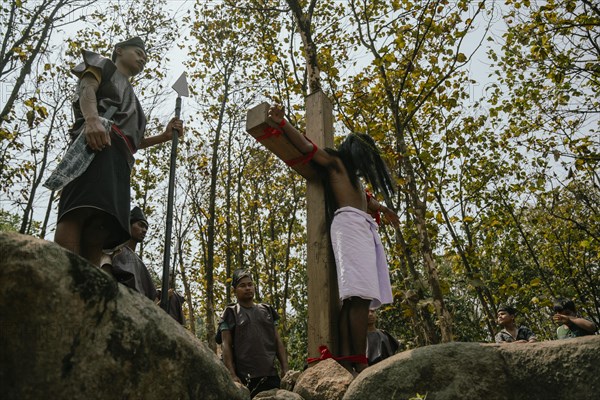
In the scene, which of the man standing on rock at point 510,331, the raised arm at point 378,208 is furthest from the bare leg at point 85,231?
the man standing on rock at point 510,331

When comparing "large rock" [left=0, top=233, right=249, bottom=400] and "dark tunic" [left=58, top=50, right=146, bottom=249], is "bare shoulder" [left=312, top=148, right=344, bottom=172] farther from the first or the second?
"large rock" [left=0, top=233, right=249, bottom=400]

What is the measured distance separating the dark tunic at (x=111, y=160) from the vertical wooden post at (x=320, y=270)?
5.21 ft

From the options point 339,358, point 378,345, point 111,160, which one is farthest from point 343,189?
point 378,345

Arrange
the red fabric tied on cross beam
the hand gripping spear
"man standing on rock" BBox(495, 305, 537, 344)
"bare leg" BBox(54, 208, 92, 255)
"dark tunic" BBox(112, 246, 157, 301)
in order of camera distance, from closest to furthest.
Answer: "bare leg" BBox(54, 208, 92, 255) → the hand gripping spear → the red fabric tied on cross beam → "dark tunic" BBox(112, 246, 157, 301) → "man standing on rock" BBox(495, 305, 537, 344)

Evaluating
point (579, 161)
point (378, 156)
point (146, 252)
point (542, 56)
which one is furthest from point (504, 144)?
point (146, 252)

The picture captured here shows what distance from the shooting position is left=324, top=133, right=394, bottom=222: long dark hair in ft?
13.4

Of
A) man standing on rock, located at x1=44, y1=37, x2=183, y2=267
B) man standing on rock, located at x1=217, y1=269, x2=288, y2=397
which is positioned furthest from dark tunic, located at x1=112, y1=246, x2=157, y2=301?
man standing on rock, located at x1=44, y1=37, x2=183, y2=267

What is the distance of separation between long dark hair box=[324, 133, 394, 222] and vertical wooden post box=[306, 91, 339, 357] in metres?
0.08

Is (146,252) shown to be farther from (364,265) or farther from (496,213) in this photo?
(364,265)

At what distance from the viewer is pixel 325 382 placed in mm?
2941

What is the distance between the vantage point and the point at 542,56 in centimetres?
742

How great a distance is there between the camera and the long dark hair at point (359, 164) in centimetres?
407

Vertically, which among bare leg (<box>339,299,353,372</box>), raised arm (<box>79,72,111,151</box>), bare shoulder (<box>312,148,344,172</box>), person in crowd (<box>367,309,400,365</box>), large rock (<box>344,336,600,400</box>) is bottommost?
large rock (<box>344,336,600,400</box>)

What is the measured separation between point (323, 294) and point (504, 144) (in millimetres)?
10504
